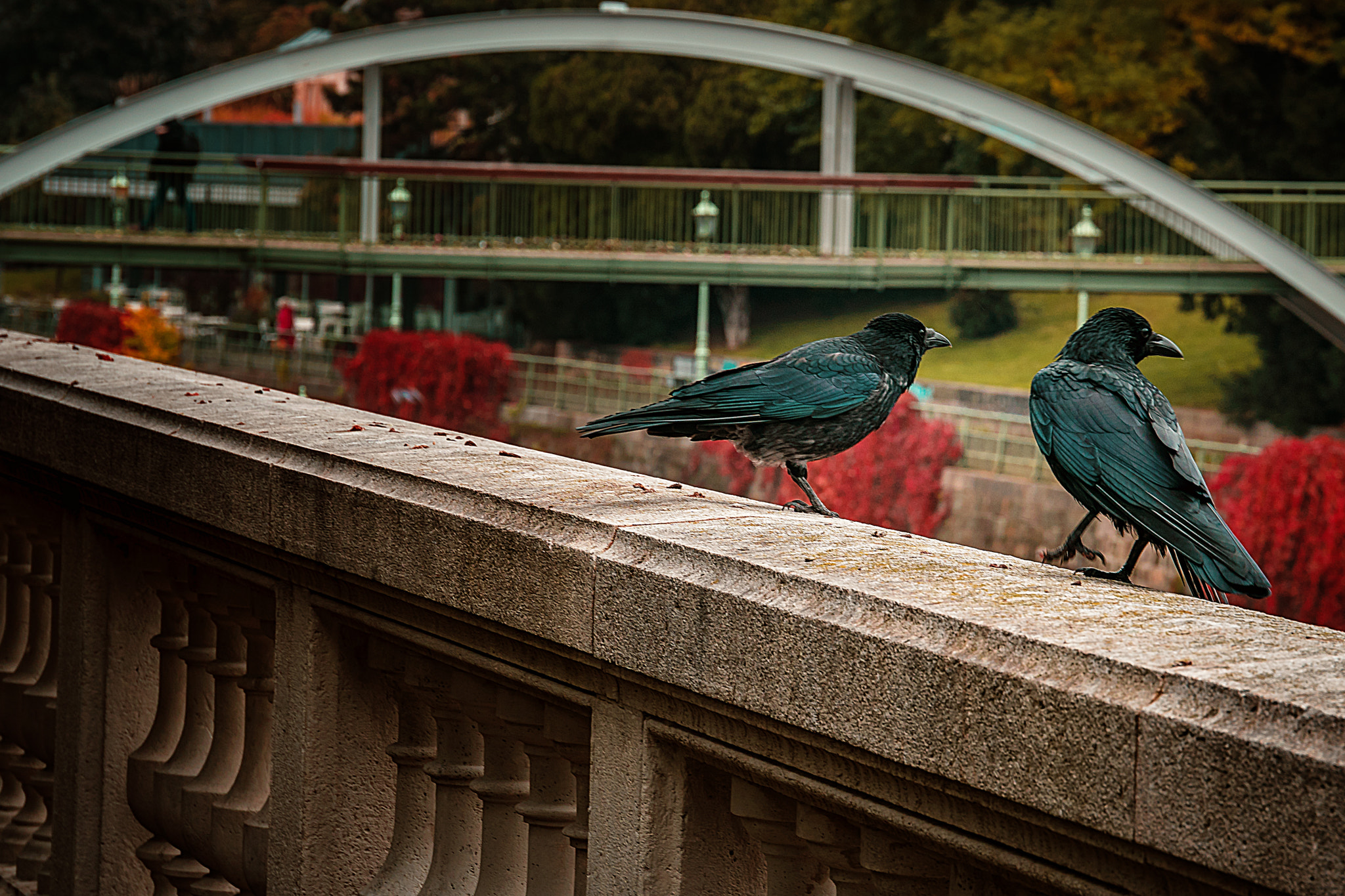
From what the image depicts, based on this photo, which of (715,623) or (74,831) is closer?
(715,623)

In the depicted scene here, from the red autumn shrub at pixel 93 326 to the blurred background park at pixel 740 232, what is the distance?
0.22 ft

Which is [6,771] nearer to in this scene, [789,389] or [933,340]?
[789,389]

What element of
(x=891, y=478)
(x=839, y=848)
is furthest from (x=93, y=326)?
(x=839, y=848)

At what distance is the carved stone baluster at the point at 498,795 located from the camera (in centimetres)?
215

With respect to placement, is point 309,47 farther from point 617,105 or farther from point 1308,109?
point 1308,109

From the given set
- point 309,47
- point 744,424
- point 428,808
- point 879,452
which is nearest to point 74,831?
point 428,808

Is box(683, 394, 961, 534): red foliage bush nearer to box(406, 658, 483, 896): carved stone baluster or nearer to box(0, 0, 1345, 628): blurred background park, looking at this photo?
box(0, 0, 1345, 628): blurred background park

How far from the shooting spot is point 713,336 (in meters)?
47.2

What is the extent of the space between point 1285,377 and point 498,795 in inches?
1342

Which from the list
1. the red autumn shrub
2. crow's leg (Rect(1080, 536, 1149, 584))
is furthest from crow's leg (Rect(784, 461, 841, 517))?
the red autumn shrub

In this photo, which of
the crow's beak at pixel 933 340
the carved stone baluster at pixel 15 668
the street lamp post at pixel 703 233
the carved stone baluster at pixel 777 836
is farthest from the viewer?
the street lamp post at pixel 703 233

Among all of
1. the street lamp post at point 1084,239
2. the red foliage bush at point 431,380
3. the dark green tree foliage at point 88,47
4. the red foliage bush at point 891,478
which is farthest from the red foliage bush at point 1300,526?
the dark green tree foliage at point 88,47

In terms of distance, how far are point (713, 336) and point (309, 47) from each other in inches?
629

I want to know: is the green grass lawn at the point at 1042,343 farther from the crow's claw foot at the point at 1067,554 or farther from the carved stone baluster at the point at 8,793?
the crow's claw foot at the point at 1067,554
